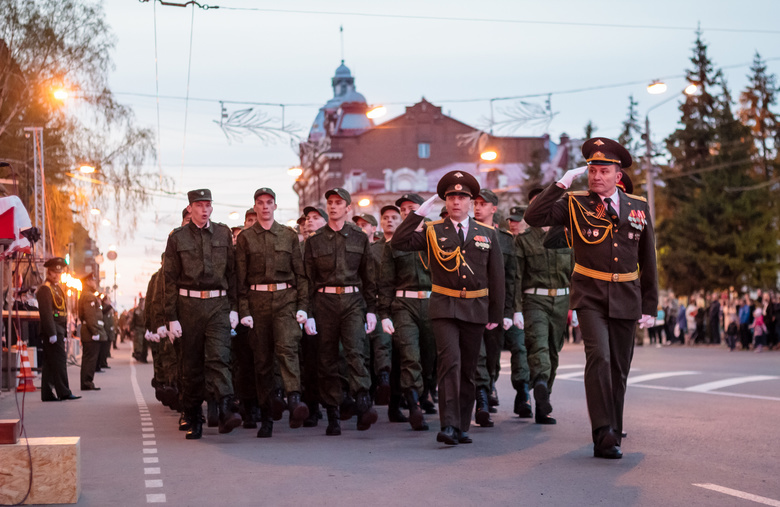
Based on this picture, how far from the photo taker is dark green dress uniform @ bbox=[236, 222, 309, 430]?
11805 mm

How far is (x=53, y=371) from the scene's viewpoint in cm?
1845

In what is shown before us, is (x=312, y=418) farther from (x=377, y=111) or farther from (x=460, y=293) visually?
(x=377, y=111)

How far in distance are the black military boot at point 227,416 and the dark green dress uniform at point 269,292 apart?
41 centimetres

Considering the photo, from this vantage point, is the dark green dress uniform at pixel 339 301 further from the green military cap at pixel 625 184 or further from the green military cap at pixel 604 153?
the green military cap at pixel 604 153

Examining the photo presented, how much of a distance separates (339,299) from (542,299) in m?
2.21

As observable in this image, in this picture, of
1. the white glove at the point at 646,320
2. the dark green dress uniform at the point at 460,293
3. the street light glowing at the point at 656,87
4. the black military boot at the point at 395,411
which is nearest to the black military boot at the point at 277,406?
the black military boot at the point at 395,411

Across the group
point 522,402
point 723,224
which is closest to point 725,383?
point 522,402

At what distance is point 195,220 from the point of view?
38.6ft

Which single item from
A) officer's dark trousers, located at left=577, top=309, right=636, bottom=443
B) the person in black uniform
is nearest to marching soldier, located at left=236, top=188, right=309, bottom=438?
officer's dark trousers, located at left=577, top=309, right=636, bottom=443

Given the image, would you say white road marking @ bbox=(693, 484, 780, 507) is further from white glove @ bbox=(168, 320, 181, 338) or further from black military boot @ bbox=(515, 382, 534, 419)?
white glove @ bbox=(168, 320, 181, 338)

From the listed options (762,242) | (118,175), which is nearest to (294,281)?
(118,175)

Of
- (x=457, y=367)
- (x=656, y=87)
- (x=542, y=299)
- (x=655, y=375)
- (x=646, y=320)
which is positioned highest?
(x=656, y=87)

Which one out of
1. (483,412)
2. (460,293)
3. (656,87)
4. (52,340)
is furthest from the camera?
(656,87)

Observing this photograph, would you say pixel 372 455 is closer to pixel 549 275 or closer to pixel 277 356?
pixel 277 356
